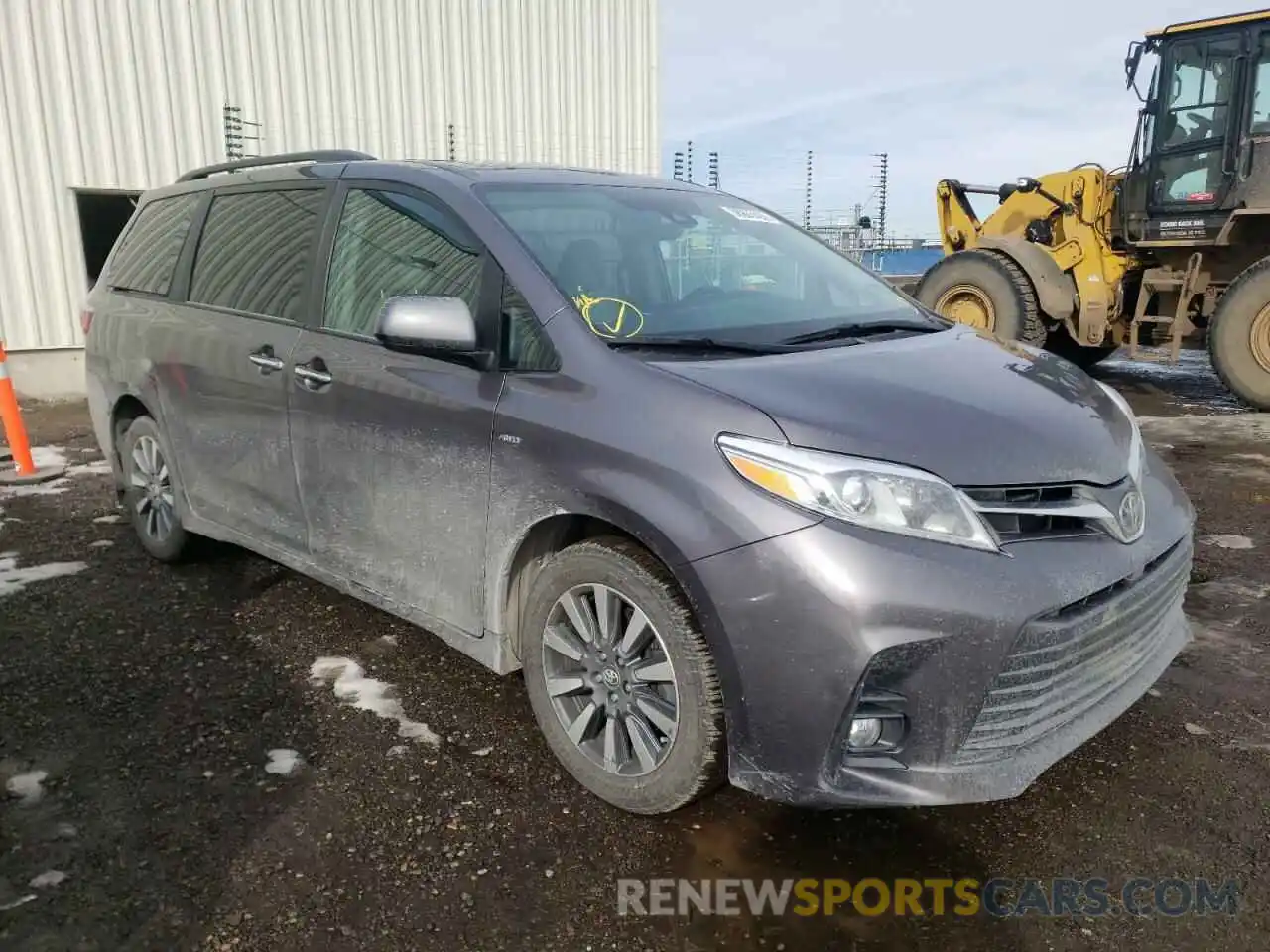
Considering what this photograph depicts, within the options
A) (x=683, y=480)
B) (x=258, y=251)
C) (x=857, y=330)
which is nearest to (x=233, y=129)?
(x=258, y=251)

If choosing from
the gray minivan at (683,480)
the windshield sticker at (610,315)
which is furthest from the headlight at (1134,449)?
the windshield sticker at (610,315)

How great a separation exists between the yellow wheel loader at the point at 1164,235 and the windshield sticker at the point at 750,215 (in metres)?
6.66

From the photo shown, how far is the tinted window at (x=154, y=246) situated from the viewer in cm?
433

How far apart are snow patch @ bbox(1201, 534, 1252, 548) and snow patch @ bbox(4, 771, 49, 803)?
5.03m

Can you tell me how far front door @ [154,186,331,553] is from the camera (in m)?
3.54

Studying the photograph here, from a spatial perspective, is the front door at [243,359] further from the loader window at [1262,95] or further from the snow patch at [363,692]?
the loader window at [1262,95]

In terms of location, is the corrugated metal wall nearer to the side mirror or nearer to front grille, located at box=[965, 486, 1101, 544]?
the side mirror

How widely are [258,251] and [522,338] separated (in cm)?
164

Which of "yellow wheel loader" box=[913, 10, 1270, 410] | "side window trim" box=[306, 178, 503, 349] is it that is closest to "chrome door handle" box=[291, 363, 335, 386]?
"side window trim" box=[306, 178, 503, 349]

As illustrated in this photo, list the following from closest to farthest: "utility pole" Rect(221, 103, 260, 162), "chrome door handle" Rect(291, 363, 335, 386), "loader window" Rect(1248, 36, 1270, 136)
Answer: "chrome door handle" Rect(291, 363, 335, 386) → "loader window" Rect(1248, 36, 1270, 136) → "utility pole" Rect(221, 103, 260, 162)

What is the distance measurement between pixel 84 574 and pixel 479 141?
9064mm

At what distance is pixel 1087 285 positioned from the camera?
9.88 m

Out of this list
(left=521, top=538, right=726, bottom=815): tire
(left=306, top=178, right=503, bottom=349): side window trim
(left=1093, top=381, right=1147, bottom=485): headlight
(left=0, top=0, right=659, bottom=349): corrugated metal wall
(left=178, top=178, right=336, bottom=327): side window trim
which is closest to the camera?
(left=521, top=538, right=726, bottom=815): tire

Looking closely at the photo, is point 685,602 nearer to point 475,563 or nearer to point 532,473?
point 532,473
